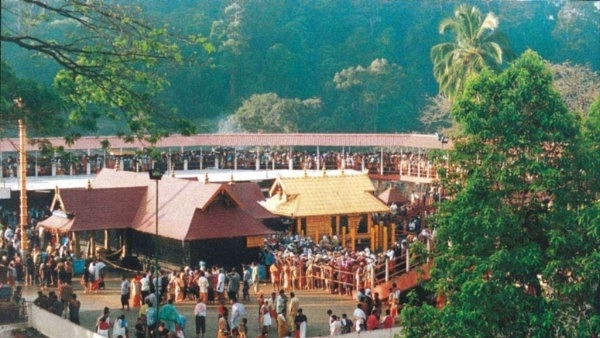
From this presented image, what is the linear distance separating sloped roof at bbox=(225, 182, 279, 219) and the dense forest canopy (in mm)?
33513

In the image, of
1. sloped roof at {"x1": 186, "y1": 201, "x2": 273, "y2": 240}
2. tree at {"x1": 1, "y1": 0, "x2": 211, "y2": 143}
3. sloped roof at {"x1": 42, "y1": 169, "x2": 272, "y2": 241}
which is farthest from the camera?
sloped roof at {"x1": 42, "y1": 169, "x2": 272, "y2": 241}

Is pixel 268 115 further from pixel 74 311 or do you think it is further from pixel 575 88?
pixel 74 311

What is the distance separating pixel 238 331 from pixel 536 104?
8118 millimetres

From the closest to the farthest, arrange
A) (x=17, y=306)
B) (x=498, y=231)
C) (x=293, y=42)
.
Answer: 1. (x=498, y=231)
2. (x=17, y=306)
3. (x=293, y=42)

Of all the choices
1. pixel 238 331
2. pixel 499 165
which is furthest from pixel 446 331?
pixel 238 331

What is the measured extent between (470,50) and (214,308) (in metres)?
26.4

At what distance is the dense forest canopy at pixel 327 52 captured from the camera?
243 ft

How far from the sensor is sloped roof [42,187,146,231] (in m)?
30.5

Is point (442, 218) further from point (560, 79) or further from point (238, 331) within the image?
point (560, 79)

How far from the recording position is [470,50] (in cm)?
4769

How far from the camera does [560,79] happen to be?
49.2 meters

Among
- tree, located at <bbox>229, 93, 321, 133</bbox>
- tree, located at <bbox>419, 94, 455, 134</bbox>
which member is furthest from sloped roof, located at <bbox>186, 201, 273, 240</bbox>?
tree, located at <bbox>229, 93, 321, 133</bbox>

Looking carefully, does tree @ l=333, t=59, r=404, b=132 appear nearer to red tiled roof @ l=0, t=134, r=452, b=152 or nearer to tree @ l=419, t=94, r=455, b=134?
tree @ l=419, t=94, r=455, b=134

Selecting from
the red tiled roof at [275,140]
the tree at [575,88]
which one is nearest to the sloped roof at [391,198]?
the red tiled roof at [275,140]
